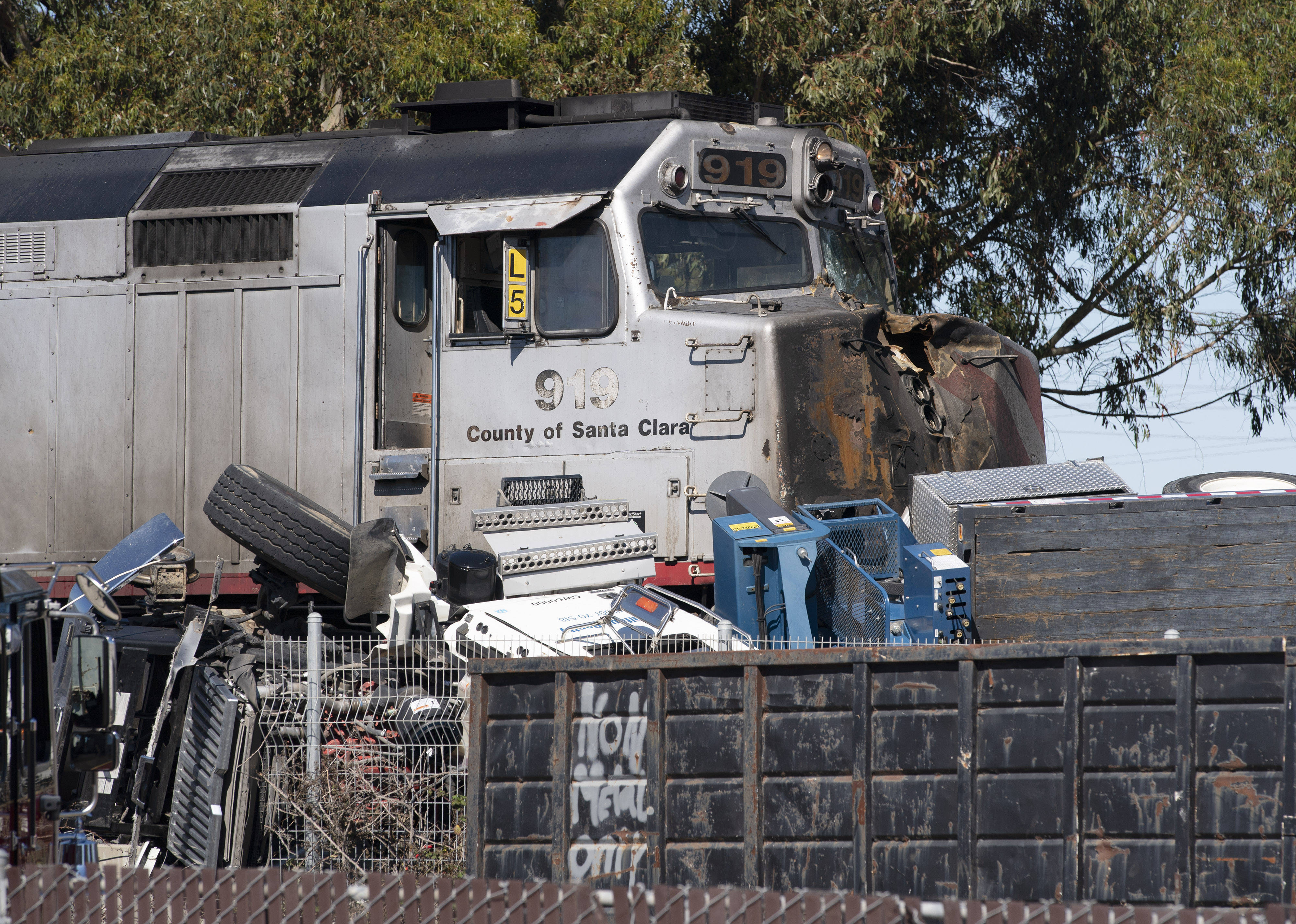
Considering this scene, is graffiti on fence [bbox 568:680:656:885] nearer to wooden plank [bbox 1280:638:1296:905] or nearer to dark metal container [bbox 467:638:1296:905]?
dark metal container [bbox 467:638:1296:905]

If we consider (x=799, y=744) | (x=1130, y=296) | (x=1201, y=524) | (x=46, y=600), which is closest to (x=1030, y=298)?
(x=1130, y=296)

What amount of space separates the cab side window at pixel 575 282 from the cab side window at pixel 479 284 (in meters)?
0.31

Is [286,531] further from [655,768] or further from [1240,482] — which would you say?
[1240,482]

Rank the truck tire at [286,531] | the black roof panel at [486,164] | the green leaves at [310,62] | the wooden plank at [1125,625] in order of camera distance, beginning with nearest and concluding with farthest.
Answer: the wooden plank at [1125,625] < the truck tire at [286,531] < the black roof panel at [486,164] < the green leaves at [310,62]

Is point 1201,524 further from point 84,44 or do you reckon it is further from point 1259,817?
point 84,44

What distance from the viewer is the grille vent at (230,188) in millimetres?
10594

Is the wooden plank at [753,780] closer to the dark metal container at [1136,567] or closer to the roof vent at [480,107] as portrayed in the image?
the dark metal container at [1136,567]

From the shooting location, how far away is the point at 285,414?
10422mm

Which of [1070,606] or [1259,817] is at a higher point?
[1070,606]

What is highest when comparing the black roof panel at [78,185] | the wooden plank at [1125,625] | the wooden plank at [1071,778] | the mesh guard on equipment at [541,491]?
the black roof panel at [78,185]

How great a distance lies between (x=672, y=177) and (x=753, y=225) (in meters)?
0.76

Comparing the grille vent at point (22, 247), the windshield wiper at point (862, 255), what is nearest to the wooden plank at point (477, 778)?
the windshield wiper at point (862, 255)

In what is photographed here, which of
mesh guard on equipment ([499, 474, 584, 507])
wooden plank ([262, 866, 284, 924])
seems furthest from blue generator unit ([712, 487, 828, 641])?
wooden plank ([262, 866, 284, 924])

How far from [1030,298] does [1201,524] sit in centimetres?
1336
